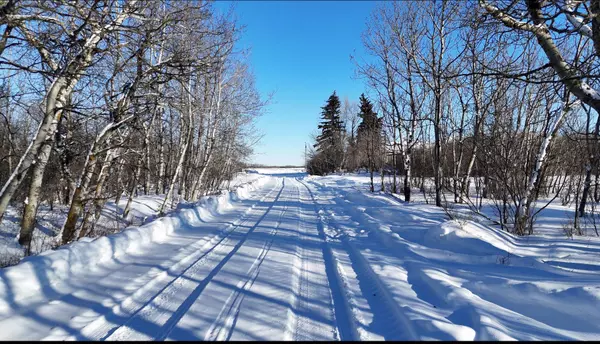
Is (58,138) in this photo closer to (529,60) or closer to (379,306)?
(379,306)

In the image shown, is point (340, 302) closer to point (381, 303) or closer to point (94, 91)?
point (381, 303)

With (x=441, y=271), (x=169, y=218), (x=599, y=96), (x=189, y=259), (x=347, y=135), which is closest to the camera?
(x=599, y=96)

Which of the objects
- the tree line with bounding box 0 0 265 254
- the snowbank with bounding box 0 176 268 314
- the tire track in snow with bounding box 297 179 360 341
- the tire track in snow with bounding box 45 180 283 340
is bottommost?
the tire track in snow with bounding box 297 179 360 341

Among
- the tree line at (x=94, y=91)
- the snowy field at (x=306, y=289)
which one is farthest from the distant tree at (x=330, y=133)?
the snowy field at (x=306, y=289)

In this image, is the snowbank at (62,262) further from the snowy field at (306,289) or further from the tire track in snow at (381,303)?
the tire track in snow at (381,303)

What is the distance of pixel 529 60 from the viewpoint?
8969 mm

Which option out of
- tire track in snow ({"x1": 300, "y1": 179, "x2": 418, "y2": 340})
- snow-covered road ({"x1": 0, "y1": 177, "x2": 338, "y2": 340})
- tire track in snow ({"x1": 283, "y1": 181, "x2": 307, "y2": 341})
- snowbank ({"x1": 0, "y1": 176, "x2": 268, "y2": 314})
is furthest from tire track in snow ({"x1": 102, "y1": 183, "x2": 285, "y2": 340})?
tire track in snow ({"x1": 300, "y1": 179, "x2": 418, "y2": 340})

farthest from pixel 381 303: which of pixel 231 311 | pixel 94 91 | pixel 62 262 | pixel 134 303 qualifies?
pixel 94 91

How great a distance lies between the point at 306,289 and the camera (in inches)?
157

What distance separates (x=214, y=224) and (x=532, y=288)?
23.3 feet

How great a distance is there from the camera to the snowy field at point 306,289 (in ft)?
9.57

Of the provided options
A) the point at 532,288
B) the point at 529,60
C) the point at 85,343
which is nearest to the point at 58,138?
the point at 85,343

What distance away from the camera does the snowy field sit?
292 centimetres

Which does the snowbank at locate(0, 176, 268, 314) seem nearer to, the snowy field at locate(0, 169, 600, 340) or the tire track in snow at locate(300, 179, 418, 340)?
the snowy field at locate(0, 169, 600, 340)
